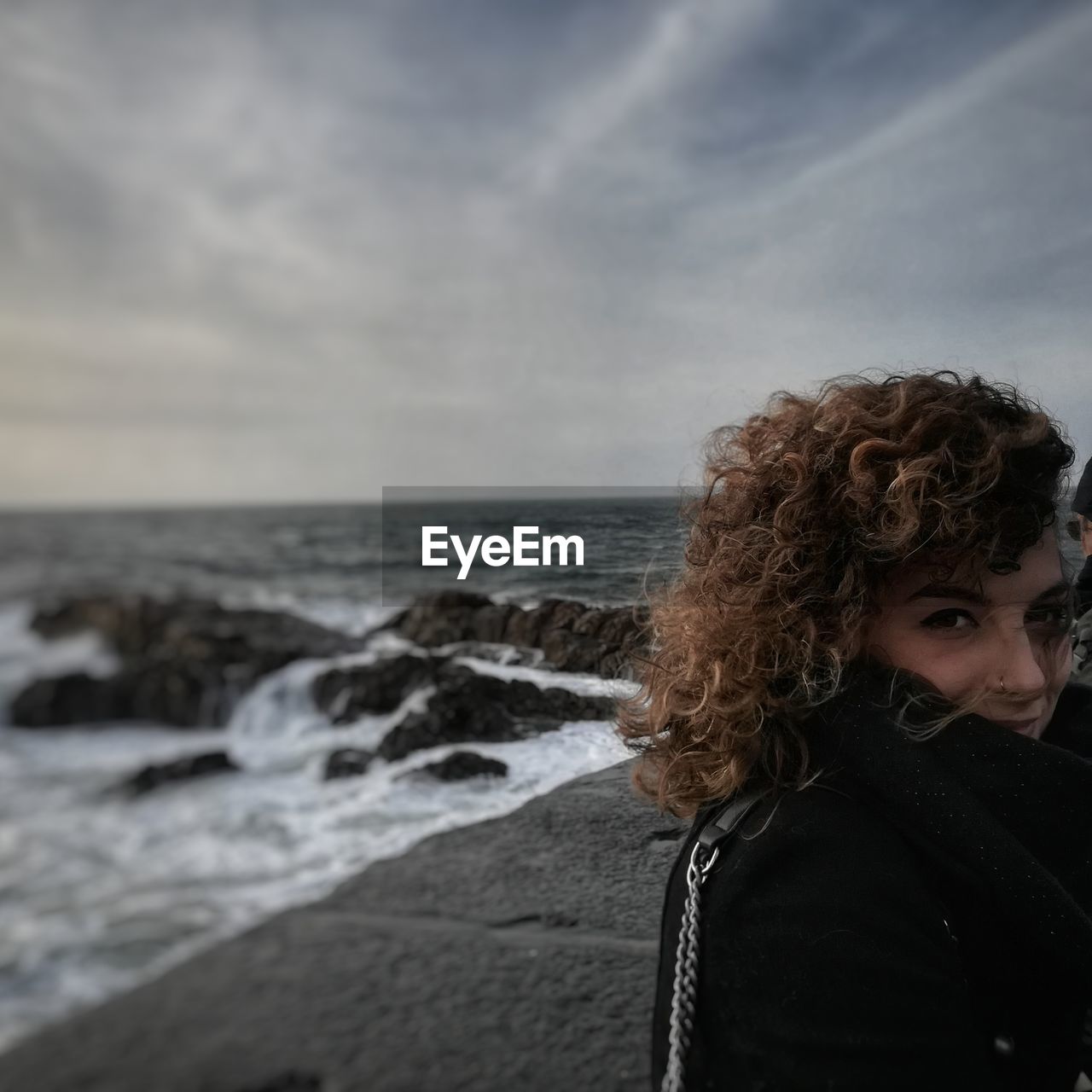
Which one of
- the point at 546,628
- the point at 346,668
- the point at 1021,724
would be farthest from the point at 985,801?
the point at 346,668

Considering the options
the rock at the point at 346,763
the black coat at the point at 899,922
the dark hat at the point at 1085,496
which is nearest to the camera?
the black coat at the point at 899,922

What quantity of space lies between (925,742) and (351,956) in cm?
93

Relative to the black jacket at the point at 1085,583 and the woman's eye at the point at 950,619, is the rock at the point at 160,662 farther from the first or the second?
the black jacket at the point at 1085,583

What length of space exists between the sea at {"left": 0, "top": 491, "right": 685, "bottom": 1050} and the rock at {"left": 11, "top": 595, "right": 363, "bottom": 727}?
14mm

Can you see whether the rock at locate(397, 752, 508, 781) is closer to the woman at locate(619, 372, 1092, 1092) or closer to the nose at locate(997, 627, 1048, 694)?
the woman at locate(619, 372, 1092, 1092)

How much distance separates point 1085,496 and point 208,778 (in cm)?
174

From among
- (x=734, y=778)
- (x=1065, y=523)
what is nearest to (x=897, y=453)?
(x=734, y=778)

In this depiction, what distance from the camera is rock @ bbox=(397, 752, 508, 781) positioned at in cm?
157

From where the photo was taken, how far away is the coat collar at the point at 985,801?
957 mm

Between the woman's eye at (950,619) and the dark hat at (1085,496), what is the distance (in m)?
0.81

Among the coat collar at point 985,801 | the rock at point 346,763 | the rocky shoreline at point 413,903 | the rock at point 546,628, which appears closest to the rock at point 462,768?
the rocky shoreline at point 413,903

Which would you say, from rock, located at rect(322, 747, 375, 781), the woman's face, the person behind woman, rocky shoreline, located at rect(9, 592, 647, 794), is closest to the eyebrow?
the woman's face

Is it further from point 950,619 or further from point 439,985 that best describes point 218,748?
point 950,619

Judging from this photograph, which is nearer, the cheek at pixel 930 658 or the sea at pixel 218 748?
the sea at pixel 218 748
